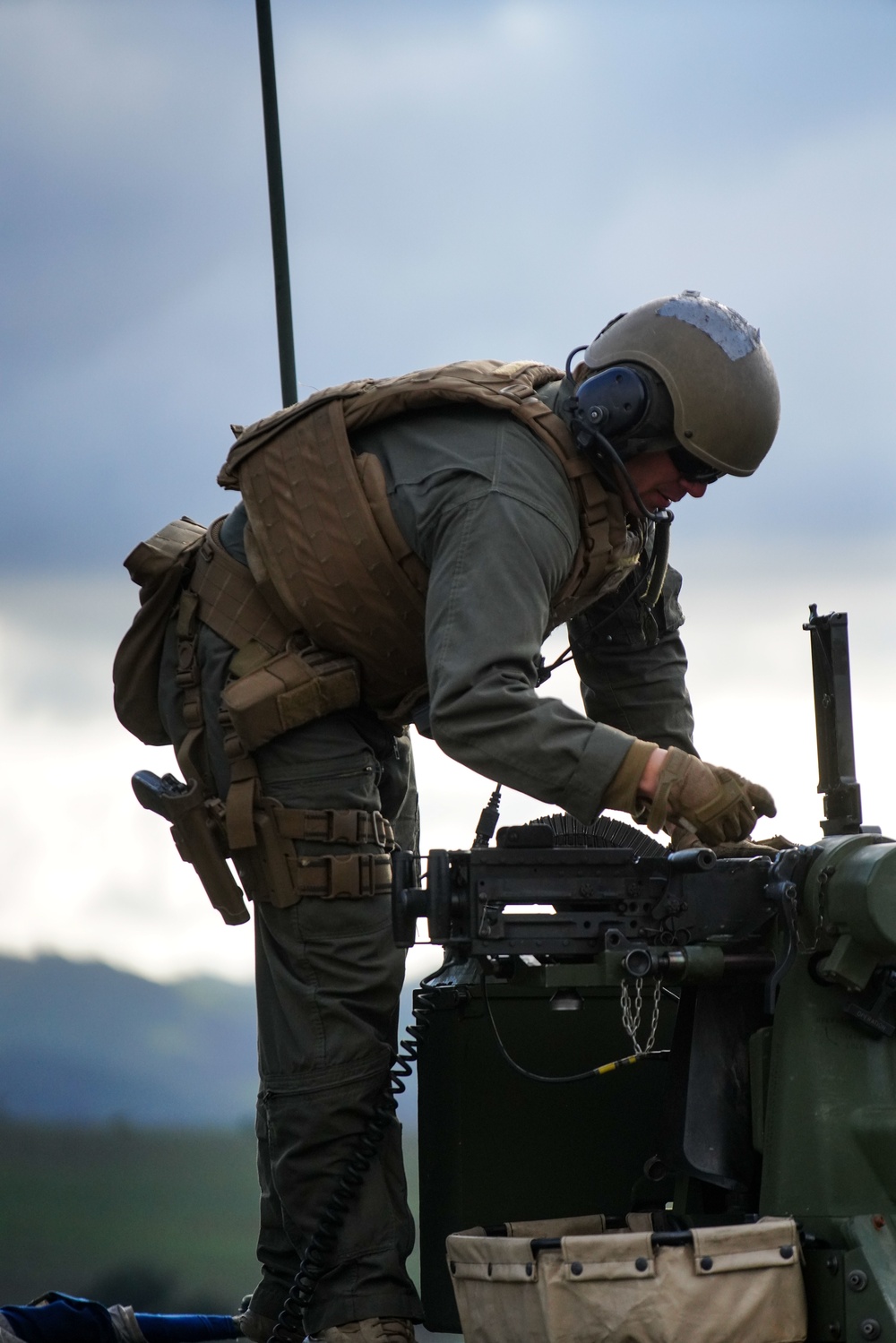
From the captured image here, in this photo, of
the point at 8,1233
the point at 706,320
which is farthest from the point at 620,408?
the point at 8,1233

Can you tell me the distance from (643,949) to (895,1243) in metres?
0.65

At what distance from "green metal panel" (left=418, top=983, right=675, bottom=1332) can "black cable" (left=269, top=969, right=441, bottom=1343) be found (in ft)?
0.35

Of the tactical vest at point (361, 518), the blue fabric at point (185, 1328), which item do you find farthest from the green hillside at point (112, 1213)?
the tactical vest at point (361, 518)

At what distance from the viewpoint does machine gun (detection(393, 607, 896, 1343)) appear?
317cm

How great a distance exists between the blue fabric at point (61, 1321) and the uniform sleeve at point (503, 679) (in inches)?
70.6

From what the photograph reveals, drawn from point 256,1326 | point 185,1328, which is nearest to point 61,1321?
point 185,1328

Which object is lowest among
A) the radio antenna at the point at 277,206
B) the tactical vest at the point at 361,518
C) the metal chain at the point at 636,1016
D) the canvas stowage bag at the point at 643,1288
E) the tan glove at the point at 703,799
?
the canvas stowage bag at the point at 643,1288

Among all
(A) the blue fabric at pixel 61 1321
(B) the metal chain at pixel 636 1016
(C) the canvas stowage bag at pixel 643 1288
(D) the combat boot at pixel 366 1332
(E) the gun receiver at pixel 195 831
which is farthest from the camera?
(A) the blue fabric at pixel 61 1321

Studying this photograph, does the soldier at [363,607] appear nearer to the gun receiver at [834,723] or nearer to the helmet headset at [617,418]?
the helmet headset at [617,418]

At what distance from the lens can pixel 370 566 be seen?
379cm

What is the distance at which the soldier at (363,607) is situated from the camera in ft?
12.1

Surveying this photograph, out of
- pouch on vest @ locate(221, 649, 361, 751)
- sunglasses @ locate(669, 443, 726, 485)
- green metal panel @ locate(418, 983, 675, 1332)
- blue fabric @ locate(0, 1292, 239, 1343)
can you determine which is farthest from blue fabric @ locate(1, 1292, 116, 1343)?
sunglasses @ locate(669, 443, 726, 485)

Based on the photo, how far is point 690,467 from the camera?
3.90 m

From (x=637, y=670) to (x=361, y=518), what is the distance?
1.26 metres
